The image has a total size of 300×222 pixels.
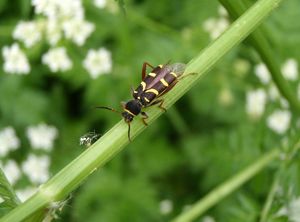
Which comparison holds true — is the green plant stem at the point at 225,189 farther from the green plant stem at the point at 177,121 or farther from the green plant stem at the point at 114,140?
the green plant stem at the point at 177,121

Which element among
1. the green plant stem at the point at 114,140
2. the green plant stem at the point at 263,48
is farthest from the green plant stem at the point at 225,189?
the green plant stem at the point at 114,140

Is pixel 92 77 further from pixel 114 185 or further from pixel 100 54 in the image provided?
pixel 114 185

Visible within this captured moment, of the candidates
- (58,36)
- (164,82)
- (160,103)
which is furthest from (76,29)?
(160,103)

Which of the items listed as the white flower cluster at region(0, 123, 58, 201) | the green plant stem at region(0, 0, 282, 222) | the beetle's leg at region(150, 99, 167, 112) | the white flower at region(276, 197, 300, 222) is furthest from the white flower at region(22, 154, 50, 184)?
the green plant stem at region(0, 0, 282, 222)

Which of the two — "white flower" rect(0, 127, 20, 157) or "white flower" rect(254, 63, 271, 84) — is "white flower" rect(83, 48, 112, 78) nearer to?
"white flower" rect(0, 127, 20, 157)

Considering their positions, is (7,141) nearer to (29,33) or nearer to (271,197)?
(29,33)
